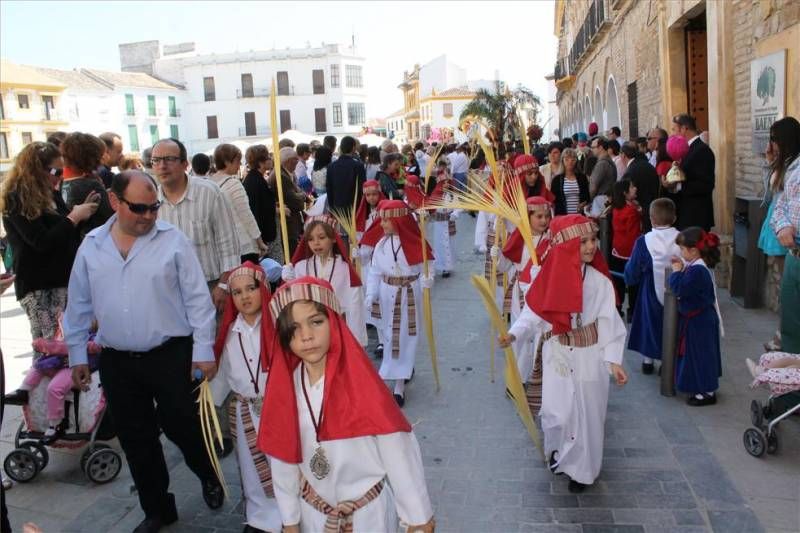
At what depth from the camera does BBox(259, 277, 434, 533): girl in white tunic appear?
2805mm

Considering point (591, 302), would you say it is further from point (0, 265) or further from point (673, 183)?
point (0, 265)

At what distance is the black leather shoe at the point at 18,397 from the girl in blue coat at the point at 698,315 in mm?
4996

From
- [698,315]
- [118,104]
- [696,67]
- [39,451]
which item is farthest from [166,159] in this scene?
[118,104]

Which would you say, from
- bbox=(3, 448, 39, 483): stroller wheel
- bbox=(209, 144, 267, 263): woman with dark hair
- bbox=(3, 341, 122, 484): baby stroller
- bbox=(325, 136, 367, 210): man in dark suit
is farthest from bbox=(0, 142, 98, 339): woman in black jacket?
bbox=(325, 136, 367, 210): man in dark suit

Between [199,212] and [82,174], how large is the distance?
4.49ft

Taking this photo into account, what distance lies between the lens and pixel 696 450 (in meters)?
4.94

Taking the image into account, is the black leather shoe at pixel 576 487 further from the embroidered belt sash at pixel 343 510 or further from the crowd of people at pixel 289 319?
the embroidered belt sash at pixel 343 510

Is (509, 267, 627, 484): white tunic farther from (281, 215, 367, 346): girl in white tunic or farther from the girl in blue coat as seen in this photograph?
(281, 215, 367, 346): girl in white tunic

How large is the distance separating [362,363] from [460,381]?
4023 mm

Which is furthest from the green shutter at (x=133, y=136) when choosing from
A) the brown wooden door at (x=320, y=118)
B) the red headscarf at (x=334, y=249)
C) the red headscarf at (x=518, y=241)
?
the red headscarf at (x=518, y=241)

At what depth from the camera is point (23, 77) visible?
4850 centimetres

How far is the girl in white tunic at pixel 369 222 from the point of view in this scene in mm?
7152

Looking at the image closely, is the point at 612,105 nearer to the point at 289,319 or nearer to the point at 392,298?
the point at 392,298

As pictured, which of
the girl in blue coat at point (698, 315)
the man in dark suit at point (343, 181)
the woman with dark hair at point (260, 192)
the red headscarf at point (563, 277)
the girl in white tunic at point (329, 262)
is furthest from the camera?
the man in dark suit at point (343, 181)
